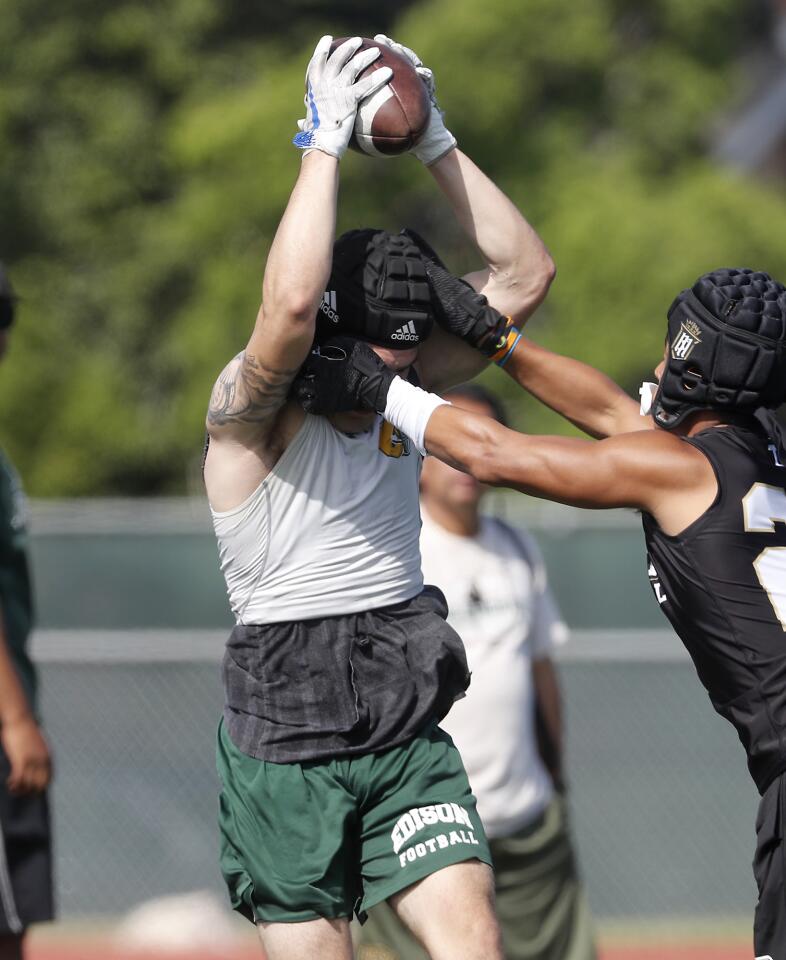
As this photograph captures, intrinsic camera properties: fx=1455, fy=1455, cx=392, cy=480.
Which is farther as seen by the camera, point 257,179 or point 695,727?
point 257,179

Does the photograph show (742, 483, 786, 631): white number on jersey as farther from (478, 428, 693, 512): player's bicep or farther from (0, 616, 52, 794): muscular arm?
(0, 616, 52, 794): muscular arm

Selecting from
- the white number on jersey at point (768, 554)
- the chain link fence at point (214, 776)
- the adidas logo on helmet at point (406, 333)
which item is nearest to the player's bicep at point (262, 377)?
the adidas logo on helmet at point (406, 333)

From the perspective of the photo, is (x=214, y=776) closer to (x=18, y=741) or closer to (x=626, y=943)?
(x=626, y=943)

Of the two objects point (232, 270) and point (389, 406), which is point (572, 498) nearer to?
point (389, 406)

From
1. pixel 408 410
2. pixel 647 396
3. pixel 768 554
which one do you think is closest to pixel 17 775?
pixel 408 410

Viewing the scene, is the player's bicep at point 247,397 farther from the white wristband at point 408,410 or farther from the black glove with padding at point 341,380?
the white wristband at point 408,410

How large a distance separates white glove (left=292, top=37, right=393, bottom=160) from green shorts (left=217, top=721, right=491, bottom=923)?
1.47 metres

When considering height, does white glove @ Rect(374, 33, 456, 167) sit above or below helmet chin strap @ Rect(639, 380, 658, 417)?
above

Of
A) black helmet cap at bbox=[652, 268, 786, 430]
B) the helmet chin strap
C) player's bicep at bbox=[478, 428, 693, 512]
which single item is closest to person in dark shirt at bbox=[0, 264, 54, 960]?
player's bicep at bbox=[478, 428, 693, 512]

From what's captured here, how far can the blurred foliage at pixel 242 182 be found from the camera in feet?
45.6

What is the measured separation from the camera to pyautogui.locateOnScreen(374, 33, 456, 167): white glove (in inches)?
143

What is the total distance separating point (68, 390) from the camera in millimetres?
16031

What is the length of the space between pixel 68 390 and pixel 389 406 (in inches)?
513

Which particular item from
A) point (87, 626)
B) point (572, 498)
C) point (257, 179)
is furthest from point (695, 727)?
point (257, 179)
